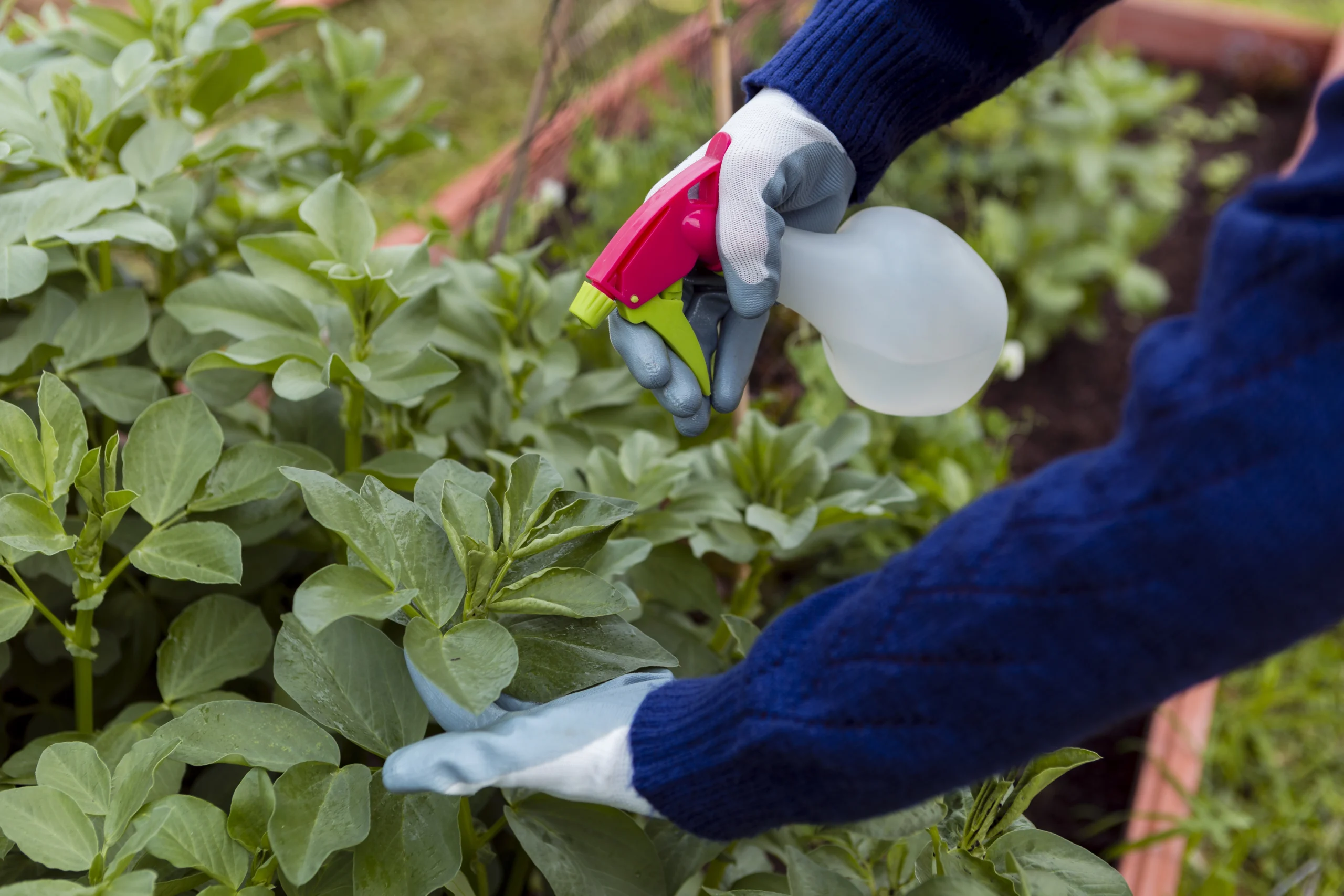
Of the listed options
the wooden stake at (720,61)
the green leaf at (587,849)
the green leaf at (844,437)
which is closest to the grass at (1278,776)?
the green leaf at (844,437)

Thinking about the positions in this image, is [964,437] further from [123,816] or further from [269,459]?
[123,816]

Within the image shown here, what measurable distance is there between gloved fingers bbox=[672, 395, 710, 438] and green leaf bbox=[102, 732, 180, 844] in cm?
37

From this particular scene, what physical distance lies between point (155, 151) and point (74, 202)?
15 cm

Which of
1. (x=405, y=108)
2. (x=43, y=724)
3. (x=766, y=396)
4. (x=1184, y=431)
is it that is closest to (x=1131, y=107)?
(x=766, y=396)

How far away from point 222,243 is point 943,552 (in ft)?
2.85

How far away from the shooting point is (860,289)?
0.74 metres

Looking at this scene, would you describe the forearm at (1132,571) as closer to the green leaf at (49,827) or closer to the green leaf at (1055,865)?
the green leaf at (1055,865)

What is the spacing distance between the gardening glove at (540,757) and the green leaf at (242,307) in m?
0.37

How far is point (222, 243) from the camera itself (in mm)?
1069

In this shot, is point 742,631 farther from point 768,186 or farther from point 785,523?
point 768,186

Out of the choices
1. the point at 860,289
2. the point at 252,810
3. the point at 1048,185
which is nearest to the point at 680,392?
the point at 860,289

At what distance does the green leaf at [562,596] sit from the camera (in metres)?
0.61

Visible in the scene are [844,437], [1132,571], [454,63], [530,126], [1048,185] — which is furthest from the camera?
[454,63]

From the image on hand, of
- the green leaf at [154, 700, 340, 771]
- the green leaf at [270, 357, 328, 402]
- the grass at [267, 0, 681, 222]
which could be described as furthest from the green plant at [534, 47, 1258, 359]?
the green leaf at [154, 700, 340, 771]
